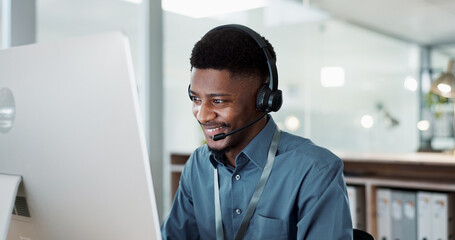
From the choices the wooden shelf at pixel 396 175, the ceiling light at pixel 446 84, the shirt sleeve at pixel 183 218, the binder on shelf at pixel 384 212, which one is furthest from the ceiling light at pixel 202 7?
the shirt sleeve at pixel 183 218

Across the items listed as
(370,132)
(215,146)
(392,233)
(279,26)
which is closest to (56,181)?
(215,146)

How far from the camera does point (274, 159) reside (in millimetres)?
1119

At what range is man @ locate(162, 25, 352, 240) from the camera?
1.00 metres

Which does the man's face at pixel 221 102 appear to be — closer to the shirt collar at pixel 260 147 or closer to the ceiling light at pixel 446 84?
the shirt collar at pixel 260 147

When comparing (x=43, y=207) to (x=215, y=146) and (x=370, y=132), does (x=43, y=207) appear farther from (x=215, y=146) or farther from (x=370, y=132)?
(x=370, y=132)

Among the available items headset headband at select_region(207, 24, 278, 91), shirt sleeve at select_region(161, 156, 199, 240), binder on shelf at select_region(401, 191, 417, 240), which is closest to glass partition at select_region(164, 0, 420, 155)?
binder on shelf at select_region(401, 191, 417, 240)

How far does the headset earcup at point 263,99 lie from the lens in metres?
1.07

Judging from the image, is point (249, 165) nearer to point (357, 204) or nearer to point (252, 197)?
point (252, 197)

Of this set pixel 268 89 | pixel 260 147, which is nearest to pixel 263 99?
pixel 268 89

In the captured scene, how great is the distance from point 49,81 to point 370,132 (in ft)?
18.0

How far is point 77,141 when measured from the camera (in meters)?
0.67

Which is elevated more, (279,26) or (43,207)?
(279,26)

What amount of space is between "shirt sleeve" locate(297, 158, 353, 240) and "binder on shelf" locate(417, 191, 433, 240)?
182 centimetres

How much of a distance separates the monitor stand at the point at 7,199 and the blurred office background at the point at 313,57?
0.82 meters
